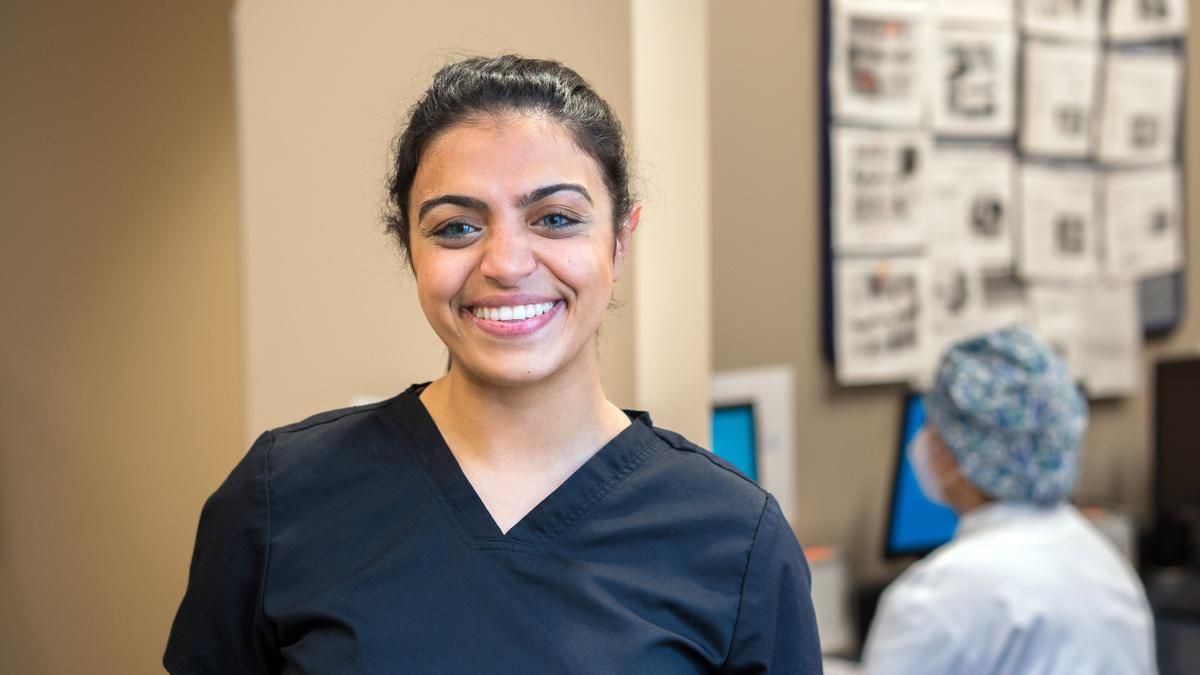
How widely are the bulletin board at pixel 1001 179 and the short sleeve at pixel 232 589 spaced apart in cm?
178

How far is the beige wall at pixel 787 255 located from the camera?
8.94 feet

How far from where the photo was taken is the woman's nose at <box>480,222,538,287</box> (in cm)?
113

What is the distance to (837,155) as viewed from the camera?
2795 mm

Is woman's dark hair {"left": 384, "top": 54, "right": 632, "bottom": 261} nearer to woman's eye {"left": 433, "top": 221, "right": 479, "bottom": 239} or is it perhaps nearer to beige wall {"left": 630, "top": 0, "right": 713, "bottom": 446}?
woman's eye {"left": 433, "top": 221, "right": 479, "bottom": 239}

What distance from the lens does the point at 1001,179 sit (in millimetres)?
3090

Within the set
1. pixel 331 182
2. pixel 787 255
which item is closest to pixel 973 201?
pixel 787 255

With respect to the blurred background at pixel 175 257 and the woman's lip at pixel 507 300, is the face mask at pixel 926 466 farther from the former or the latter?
the woman's lip at pixel 507 300

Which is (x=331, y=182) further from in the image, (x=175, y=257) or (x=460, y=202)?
(x=460, y=202)

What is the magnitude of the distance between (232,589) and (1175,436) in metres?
2.75

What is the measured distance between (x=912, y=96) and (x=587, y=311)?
1.90m

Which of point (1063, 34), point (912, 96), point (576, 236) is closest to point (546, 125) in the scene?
point (576, 236)

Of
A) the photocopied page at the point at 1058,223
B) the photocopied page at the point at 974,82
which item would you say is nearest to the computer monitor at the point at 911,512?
the photocopied page at the point at 1058,223

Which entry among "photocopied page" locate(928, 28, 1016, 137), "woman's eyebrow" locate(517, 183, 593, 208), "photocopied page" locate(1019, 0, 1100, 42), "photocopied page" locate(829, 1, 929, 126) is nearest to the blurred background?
"woman's eyebrow" locate(517, 183, 593, 208)

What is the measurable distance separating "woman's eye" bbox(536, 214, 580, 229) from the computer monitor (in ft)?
6.13
